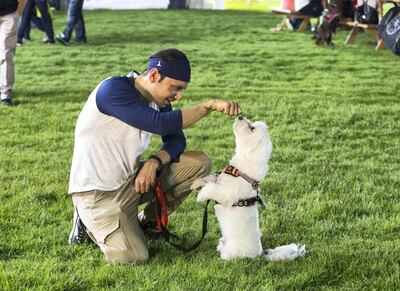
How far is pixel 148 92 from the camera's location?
3408 millimetres

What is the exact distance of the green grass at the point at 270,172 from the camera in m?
3.20

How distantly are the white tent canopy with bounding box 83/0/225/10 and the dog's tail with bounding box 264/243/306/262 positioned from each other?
20670 mm

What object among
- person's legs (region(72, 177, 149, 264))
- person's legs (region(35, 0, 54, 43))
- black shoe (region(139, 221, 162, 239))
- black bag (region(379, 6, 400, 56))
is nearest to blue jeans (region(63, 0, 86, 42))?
person's legs (region(35, 0, 54, 43))

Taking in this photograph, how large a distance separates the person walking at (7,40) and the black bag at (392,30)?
11.8 feet

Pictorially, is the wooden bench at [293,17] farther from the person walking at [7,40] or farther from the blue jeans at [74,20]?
the person walking at [7,40]

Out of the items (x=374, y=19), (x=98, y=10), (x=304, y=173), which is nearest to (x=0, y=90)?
(x=304, y=173)

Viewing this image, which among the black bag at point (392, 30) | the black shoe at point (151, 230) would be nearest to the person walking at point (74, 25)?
the black bag at point (392, 30)

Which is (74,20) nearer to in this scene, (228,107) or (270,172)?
(270,172)

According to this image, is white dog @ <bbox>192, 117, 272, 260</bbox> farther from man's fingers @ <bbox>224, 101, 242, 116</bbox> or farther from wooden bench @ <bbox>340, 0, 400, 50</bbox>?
wooden bench @ <bbox>340, 0, 400, 50</bbox>

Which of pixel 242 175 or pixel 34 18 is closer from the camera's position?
pixel 242 175

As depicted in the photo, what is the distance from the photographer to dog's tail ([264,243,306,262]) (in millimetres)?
3357

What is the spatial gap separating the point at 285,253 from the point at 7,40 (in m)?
4.69

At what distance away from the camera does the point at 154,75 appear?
3322mm

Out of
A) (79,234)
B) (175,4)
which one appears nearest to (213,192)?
(79,234)
